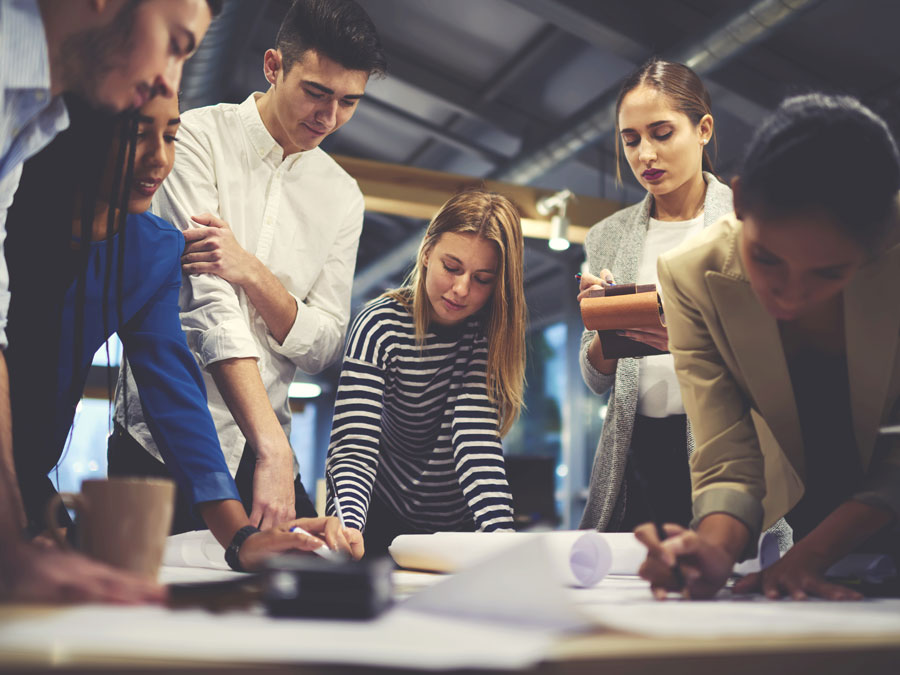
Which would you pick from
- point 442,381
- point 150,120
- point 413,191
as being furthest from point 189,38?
point 413,191

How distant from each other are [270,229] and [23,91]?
95 centimetres

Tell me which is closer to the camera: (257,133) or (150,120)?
(150,120)

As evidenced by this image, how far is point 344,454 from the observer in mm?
1578

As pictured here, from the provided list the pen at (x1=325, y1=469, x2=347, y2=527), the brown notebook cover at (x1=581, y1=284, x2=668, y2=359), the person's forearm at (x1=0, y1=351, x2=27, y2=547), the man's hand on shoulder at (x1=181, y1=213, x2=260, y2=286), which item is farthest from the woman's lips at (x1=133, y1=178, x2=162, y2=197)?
the brown notebook cover at (x1=581, y1=284, x2=668, y2=359)

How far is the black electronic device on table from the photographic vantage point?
552 millimetres

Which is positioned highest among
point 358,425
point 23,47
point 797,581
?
point 23,47

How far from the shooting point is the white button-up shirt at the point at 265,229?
61.6 inches

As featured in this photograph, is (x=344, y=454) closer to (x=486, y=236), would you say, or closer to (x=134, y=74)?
(x=486, y=236)

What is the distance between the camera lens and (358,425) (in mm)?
1629

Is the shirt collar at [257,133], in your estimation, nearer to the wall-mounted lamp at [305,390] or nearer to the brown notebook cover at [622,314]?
the brown notebook cover at [622,314]

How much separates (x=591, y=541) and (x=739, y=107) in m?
4.46

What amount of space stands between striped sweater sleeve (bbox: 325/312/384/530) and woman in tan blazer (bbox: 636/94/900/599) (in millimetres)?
707

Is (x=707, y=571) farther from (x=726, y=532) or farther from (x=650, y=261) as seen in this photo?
(x=650, y=261)

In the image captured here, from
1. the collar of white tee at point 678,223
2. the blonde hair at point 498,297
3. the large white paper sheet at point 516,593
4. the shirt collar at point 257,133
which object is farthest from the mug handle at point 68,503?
the collar of white tee at point 678,223
